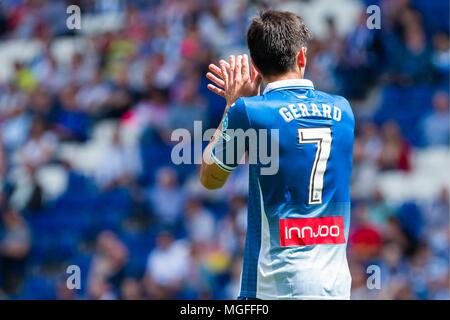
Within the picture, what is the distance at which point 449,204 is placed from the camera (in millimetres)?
10789

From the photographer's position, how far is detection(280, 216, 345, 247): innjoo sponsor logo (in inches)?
175

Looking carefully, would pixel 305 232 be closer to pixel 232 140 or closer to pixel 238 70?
pixel 232 140

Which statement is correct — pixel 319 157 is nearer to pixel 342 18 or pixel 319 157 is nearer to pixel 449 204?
pixel 449 204

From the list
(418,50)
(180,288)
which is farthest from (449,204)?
(180,288)

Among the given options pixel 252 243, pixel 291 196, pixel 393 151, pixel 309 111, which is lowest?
pixel 252 243

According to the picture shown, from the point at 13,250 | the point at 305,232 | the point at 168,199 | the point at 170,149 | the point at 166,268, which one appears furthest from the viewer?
the point at 13,250

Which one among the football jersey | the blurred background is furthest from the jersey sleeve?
the blurred background

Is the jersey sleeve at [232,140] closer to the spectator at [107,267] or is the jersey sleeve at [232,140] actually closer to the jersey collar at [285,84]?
the jersey collar at [285,84]

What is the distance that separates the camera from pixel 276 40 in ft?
14.9

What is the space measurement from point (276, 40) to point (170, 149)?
25.8 feet

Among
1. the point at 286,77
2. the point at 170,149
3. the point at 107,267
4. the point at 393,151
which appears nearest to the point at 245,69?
the point at 286,77

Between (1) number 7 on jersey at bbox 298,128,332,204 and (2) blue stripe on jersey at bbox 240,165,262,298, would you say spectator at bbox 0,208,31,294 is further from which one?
(1) number 7 on jersey at bbox 298,128,332,204

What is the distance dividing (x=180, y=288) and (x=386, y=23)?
3.83m

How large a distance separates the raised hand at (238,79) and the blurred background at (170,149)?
4.91 meters
